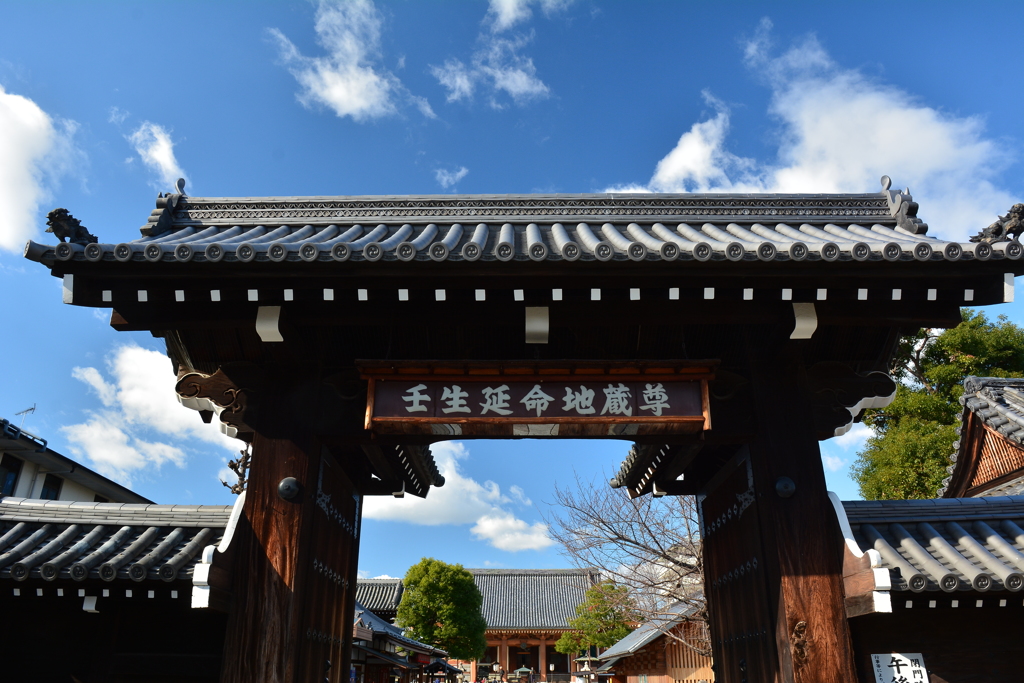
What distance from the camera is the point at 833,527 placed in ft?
20.6

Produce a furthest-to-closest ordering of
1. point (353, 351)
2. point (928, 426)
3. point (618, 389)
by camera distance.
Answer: point (928, 426)
point (353, 351)
point (618, 389)

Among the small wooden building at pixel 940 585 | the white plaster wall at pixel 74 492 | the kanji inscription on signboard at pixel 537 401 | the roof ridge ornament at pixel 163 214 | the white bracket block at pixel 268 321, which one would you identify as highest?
the white plaster wall at pixel 74 492

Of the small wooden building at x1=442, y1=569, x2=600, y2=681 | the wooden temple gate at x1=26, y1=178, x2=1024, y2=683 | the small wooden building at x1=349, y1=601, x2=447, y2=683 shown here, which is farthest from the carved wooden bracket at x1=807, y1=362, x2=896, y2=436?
the small wooden building at x1=442, y1=569, x2=600, y2=681

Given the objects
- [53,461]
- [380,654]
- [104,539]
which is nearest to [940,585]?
[104,539]

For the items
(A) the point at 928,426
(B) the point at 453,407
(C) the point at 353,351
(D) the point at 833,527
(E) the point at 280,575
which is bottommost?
(E) the point at 280,575

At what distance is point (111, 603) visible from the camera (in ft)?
21.4

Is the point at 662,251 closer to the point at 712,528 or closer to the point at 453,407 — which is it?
the point at 453,407

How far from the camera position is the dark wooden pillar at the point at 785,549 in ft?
19.6

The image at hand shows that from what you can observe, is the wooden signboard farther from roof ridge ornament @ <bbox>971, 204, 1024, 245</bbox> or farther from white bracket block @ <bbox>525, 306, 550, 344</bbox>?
roof ridge ornament @ <bbox>971, 204, 1024, 245</bbox>

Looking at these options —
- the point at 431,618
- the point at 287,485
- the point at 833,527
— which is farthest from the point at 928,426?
the point at 431,618

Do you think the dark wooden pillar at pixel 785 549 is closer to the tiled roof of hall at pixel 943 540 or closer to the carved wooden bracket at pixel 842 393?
the carved wooden bracket at pixel 842 393

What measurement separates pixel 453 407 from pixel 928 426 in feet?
68.6

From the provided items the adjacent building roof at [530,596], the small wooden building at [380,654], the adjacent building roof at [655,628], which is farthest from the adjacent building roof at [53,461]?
the adjacent building roof at [530,596]

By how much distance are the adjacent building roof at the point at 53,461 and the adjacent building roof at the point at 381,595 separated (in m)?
19.5
